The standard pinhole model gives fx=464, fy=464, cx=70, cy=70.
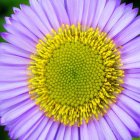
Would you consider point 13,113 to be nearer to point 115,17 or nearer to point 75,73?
point 75,73

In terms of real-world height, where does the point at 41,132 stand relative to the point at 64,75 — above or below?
below

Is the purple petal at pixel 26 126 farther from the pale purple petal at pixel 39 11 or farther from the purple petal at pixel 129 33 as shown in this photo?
the purple petal at pixel 129 33

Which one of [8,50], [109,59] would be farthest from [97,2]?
[8,50]

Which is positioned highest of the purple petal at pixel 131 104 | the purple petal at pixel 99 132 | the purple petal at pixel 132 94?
the purple petal at pixel 132 94

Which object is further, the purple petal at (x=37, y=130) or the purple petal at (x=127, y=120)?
the purple petal at (x=37, y=130)

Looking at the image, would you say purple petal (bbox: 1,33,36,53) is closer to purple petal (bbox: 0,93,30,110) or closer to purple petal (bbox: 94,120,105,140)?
purple petal (bbox: 0,93,30,110)

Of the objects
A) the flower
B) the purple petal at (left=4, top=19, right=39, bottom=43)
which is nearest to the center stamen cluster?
the flower

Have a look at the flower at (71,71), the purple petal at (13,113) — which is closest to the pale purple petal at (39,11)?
the flower at (71,71)

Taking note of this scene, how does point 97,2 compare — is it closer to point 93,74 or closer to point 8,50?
point 93,74
